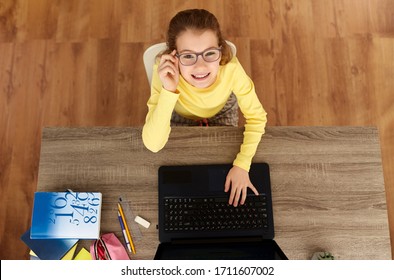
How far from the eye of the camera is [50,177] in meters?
1.23

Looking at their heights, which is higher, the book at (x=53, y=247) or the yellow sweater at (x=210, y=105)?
the yellow sweater at (x=210, y=105)

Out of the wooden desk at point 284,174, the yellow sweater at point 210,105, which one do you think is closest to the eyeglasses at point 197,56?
the yellow sweater at point 210,105

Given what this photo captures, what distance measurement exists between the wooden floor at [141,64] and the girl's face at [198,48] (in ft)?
2.95

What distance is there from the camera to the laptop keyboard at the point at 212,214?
1.15 m

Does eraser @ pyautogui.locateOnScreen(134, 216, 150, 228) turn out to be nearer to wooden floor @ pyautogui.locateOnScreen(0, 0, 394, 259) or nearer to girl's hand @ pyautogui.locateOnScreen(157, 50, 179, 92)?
girl's hand @ pyautogui.locateOnScreen(157, 50, 179, 92)

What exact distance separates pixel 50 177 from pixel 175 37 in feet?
1.90

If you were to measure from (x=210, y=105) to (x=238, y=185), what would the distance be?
345 mm

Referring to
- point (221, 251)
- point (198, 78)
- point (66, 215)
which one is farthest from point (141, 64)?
point (221, 251)

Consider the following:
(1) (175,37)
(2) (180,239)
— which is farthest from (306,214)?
(1) (175,37)

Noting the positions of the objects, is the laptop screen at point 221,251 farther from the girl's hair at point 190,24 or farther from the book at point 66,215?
the girl's hair at point 190,24

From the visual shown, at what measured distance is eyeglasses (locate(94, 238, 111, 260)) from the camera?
Answer: 113 cm

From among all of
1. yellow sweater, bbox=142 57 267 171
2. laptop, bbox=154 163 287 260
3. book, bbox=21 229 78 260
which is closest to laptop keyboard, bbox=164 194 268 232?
laptop, bbox=154 163 287 260
